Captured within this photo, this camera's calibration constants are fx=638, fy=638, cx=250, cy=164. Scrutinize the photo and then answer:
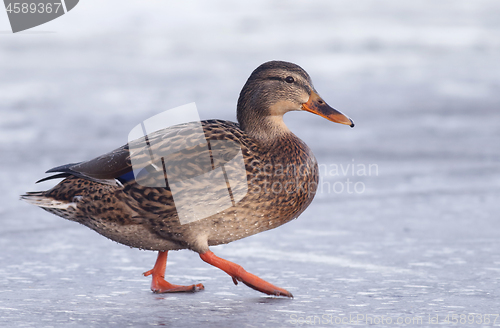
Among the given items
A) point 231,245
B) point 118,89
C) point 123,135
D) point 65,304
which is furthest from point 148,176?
point 118,89

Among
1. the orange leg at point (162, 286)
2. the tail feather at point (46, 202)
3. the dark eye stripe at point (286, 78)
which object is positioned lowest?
the orange leg at point (162, 286)

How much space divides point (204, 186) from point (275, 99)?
0.75 metres

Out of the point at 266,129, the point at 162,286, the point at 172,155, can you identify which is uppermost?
the point at 266,129

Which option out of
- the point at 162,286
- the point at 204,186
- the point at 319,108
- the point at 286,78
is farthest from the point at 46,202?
the point at 319,108

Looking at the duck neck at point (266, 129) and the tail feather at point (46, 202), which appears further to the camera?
the duck neck at point (266, 129)

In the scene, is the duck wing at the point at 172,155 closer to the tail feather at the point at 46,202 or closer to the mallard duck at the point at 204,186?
the mallard duck at the point at 204,186

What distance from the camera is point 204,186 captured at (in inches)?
121

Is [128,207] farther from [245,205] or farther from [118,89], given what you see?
[118,89]

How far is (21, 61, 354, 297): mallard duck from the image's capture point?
122 inches

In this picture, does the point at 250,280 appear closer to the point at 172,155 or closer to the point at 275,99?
the point at 172,155

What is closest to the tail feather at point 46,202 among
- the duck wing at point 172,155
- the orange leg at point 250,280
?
the duck wing at point 172,155

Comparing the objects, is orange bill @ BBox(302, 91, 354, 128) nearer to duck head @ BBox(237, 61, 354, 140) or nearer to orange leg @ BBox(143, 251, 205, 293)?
duck head @ BBox(237, 61, 354, 140)

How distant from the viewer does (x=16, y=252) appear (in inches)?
150

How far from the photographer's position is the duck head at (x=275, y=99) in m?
3.51
